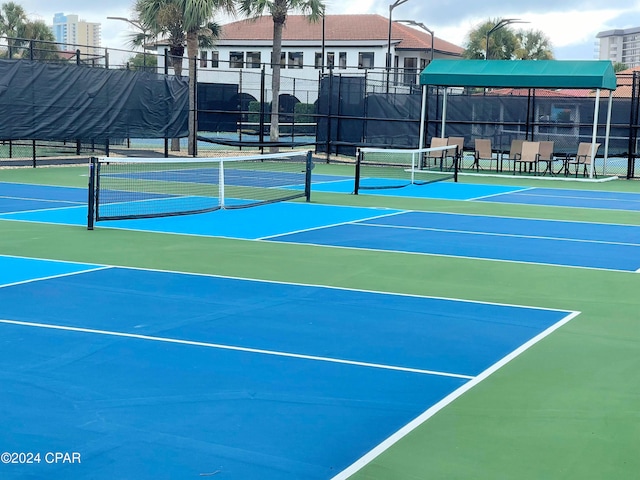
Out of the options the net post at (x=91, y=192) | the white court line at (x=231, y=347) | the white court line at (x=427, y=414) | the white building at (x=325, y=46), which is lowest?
the white court line at (x=231, y=347)

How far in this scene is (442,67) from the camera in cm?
2788

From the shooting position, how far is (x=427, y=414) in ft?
18.8

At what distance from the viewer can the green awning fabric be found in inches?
1017

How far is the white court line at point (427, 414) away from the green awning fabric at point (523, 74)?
62.4 feet

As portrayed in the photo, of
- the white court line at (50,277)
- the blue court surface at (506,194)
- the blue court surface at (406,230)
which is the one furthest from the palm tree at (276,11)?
the white court line at (50,277)

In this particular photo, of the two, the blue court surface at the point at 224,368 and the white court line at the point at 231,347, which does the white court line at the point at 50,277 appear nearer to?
the blue court surface at the point at 224,368

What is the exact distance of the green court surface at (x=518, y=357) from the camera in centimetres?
499

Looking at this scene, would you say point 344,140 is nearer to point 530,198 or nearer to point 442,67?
point 442,67

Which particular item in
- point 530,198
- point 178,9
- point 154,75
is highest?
point 178,9

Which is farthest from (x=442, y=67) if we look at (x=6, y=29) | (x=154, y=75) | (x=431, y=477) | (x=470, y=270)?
(x=6, y=29)

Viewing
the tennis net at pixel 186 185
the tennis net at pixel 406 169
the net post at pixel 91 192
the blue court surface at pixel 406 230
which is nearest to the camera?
the blue court surface at pixel 406 230

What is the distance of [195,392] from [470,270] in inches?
219

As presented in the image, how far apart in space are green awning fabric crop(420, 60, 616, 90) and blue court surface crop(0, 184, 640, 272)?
34.5ft

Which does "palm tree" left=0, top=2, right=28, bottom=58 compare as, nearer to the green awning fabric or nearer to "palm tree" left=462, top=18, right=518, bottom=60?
"palm tree" left=462, top=18, right=518, bottom=60
